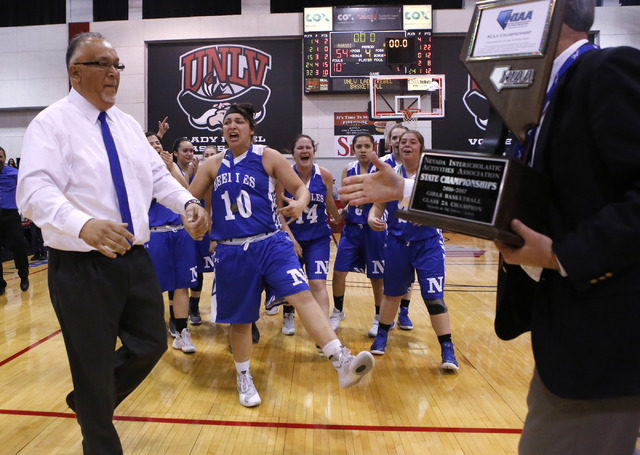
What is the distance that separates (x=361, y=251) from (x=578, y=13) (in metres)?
4.02

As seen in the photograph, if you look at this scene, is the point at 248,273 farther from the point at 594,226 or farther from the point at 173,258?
the point at 594,226

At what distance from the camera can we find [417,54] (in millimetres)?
13477

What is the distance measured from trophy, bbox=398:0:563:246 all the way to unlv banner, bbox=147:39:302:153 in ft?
43.8

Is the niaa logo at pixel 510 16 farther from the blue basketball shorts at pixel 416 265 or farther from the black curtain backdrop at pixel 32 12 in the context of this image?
the black curtain backdrop at pixel 32 12

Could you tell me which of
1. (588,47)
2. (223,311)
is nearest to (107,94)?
(223,311)

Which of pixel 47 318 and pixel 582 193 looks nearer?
pixel 582 193

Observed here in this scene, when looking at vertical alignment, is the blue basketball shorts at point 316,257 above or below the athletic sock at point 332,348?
above

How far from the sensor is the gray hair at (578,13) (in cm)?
122

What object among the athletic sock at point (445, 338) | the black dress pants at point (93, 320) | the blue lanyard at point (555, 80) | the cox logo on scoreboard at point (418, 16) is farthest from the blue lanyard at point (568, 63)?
the cox logo on scoreboard at point (418, 16)

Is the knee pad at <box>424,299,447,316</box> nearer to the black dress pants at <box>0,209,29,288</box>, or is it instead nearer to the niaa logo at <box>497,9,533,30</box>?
the niaa logo at <box>497,9,533,30</box>

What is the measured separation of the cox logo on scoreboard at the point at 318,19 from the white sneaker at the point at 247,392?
478 inches

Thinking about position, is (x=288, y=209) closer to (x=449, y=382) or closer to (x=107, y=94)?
(x=107, y=94)

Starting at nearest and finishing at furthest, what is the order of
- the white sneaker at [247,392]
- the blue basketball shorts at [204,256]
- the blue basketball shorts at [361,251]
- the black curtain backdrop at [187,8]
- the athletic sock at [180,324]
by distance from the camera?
1. the white sneaker at [247,392]
2. the athletic sock at [180,324]
3. the blue basketball shorts at [361,251]
4. the blue basketball shorts at [204,256]
5. the black curtain backdrop at [187,8]

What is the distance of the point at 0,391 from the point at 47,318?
2.24m
